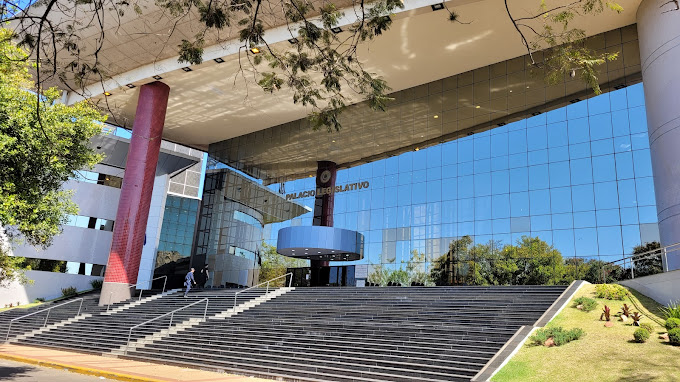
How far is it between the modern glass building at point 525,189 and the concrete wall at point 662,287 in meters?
6.78

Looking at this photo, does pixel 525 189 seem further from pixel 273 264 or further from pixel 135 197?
pixel 135 197

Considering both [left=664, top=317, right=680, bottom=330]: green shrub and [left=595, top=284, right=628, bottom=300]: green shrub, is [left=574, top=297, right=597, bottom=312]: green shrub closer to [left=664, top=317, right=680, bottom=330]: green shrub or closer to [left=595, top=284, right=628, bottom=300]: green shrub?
[left=595, top=284, right=628, bottom=300]: green shrub

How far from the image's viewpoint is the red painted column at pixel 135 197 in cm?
2761

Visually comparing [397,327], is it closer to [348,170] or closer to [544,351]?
[544,351]

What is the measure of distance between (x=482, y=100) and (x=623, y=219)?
909 centimetres

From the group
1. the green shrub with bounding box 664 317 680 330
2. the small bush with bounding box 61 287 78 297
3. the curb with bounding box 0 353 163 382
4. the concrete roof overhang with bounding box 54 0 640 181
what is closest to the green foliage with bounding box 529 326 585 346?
the green shrub with bounding box 664 317 680 330

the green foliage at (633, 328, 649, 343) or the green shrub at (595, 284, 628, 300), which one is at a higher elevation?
the green shrub at (595, 284, 628, 300)

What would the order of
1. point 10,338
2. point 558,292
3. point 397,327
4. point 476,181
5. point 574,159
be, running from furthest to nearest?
point 476,181 < point 574,159 < point 10,338 < point 558,292 < point 397,327

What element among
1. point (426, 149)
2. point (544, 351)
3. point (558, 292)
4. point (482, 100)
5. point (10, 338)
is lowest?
point (10, 338)

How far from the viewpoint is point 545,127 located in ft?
80.8

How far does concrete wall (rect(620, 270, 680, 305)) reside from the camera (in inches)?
530

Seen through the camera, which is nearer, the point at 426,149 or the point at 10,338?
the point at 10,338

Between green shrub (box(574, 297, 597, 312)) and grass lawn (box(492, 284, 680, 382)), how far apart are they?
3.97ft

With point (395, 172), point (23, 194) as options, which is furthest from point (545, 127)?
point (23, 194)
